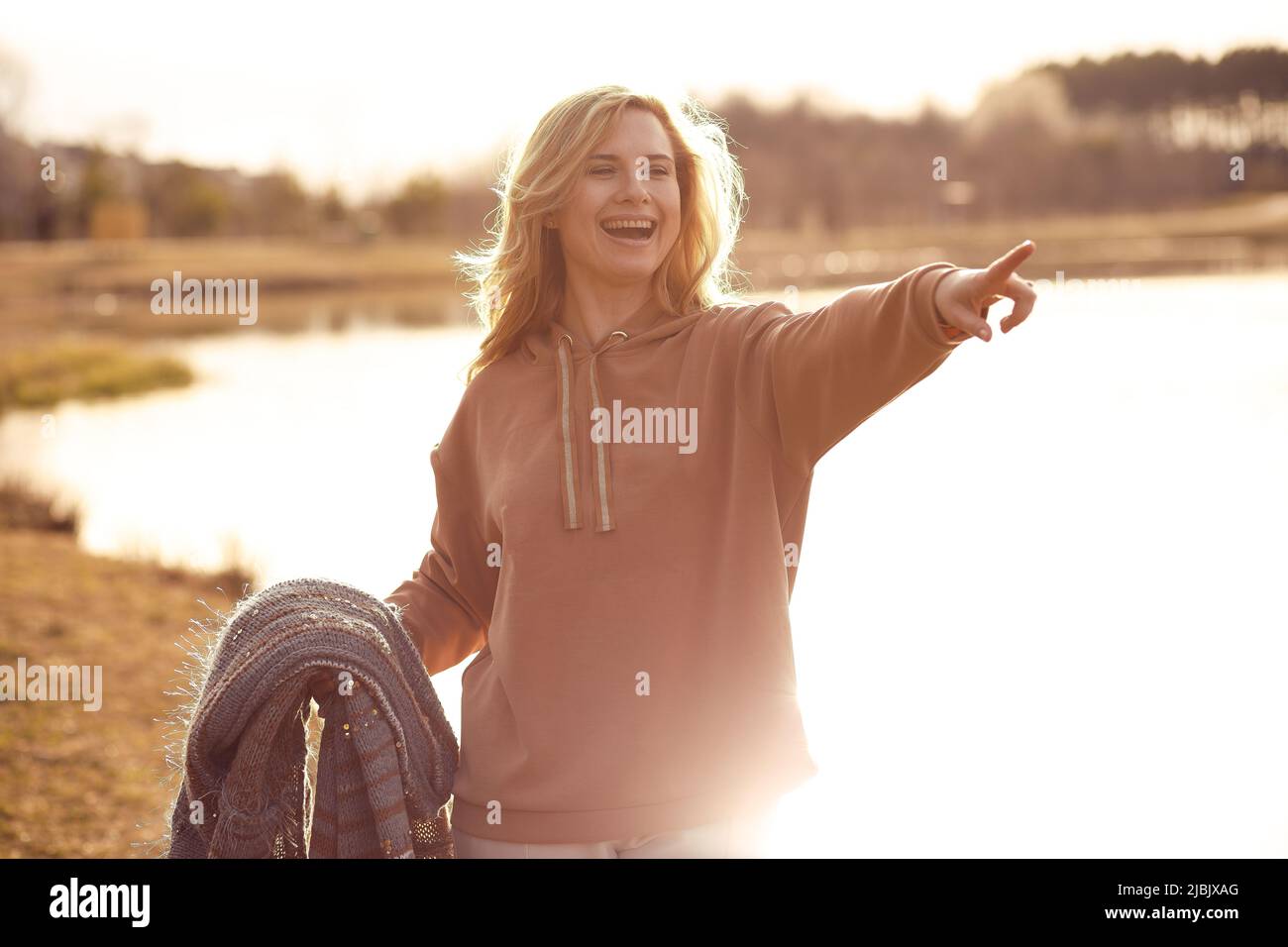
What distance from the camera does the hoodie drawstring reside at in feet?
6.33

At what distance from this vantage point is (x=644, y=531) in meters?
1.93

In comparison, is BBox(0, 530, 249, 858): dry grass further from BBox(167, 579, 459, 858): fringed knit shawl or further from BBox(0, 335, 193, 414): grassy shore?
BBox(0, 335, 193, 414): grassy shore

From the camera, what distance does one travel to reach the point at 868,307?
175cm

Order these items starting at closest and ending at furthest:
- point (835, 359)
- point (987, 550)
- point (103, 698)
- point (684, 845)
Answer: point (835, 359) < point (684, 845) < point (103, 698) < point (987, 550)

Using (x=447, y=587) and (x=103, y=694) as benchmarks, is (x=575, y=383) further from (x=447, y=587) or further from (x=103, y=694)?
(x=103, y=694)

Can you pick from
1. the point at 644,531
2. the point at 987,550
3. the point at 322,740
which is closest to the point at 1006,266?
→ the point at 644,531

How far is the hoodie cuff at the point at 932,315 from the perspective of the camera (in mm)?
1684

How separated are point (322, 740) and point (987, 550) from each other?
974 centimetres
